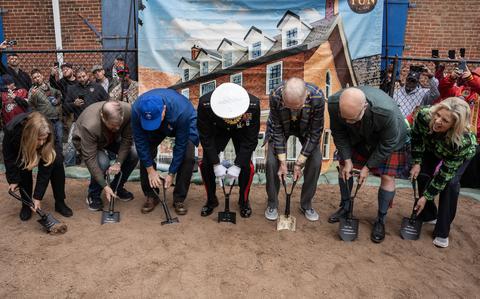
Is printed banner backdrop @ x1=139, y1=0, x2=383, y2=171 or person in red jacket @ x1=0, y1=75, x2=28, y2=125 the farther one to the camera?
person in red jacket @ x1=0, y1=75, x2=28, y2=125

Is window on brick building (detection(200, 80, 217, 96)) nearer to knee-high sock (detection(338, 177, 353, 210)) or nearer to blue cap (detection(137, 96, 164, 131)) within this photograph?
blue cap (detection(137, 96, 164, 131))

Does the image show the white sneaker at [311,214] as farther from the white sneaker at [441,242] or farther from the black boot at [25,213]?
the black boot at [25,213]

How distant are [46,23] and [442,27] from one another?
7516 mm

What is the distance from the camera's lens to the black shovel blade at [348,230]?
137 inches

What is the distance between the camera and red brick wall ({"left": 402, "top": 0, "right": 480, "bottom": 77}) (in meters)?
7.23

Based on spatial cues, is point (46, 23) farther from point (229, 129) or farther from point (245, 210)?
point (245, 210)

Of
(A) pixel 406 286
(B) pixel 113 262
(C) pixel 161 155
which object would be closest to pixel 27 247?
(B) pixel 113 262

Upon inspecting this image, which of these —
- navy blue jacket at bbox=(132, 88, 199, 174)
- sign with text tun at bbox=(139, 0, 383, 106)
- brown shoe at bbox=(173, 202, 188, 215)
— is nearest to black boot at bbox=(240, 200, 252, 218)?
brown shoe at bbox=(173, 202, 188, 215)

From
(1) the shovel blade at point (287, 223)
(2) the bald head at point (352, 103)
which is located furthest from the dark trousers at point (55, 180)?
(2) the bald head at point (352, 103)

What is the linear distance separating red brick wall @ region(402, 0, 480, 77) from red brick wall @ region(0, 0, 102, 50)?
5868 mm

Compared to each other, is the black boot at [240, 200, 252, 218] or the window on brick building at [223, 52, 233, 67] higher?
the window on brick building at [223, 52, 233, 67]

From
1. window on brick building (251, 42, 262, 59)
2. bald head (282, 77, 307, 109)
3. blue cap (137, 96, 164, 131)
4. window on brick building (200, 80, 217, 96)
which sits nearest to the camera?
bald head (282, 77, 307, 109)

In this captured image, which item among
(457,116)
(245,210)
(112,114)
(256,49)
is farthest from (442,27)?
(112,114)

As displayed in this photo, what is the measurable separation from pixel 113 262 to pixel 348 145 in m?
2.23
